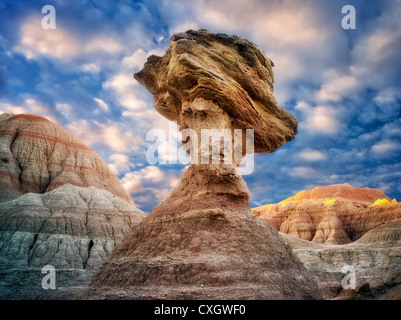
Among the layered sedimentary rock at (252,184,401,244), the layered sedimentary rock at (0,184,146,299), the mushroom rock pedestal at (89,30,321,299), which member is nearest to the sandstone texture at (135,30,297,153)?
the mushroom rock pedestal at (89,30,321,299)

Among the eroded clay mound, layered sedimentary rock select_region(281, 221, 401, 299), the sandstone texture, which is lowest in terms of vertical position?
layered sedimentary rock select_region(281, 221, 401, 299)

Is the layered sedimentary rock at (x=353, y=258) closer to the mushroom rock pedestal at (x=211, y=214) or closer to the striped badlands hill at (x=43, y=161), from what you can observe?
the mushroom rock pedestal at (x=211, y=214)

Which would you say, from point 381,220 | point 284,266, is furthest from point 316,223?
point 284,266

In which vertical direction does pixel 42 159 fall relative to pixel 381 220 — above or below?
above

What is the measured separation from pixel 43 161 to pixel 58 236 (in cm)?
2137

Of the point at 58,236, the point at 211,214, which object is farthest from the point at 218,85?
the point at 58,236

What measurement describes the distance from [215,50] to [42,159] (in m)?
41.2

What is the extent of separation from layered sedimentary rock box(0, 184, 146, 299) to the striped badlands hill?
951 centimetres

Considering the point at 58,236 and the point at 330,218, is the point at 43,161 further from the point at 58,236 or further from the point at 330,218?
the point at 330,218

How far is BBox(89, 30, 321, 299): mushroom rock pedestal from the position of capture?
28.1 feet

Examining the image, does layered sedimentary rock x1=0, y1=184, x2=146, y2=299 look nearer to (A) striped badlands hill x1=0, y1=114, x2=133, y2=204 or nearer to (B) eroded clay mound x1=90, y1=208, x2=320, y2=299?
(A) striped badlands hill x1=0, y1=114, x2=133, y2=204

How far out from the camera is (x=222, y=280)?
8.10 meters
